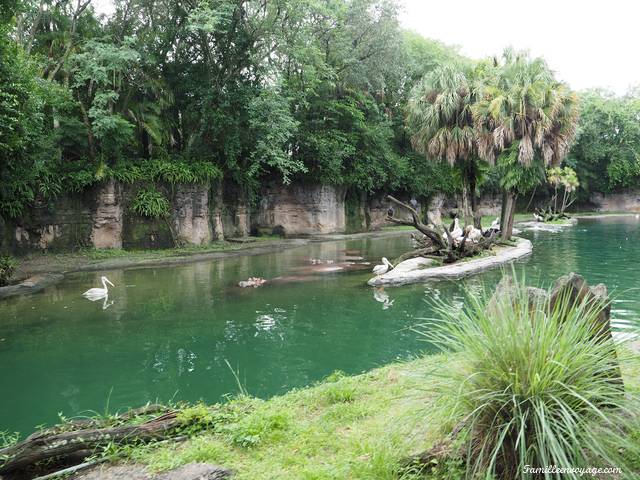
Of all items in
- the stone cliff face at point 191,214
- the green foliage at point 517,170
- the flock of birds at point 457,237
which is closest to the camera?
the flock of birds at point 457,237

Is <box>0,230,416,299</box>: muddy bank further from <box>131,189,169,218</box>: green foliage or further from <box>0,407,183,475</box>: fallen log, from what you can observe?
<box>0,407,183,475</box>: fallen log

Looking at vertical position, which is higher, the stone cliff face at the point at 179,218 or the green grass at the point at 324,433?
the stone cliff face at the point at 179,218

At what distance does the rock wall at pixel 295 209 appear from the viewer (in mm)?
30141

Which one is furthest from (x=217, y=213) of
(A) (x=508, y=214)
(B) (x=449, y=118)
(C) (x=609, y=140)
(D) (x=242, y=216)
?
(C) (x=609, y=140)

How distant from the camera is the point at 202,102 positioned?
21641mm

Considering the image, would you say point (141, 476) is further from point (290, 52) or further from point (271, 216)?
point (271, 216)

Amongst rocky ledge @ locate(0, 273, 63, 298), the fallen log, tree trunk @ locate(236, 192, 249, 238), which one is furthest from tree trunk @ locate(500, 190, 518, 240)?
the fallen log

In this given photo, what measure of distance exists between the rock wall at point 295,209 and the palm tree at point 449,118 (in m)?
9.61

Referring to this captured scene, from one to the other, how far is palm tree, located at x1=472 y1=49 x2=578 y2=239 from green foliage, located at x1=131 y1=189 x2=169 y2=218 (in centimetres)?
1341

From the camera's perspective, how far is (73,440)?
3438mm

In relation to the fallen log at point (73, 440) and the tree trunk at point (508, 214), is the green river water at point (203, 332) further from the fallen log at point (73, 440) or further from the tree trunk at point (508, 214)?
the tree trunk at point (508, 214)

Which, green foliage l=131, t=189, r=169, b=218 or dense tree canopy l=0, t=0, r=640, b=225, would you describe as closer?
dense tree canopy l=0, t=0, r=640, b=225

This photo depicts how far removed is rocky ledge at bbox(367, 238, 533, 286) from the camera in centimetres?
1248

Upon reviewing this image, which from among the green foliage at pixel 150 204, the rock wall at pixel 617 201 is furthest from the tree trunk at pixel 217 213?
the rock wall at pixel 617 201
